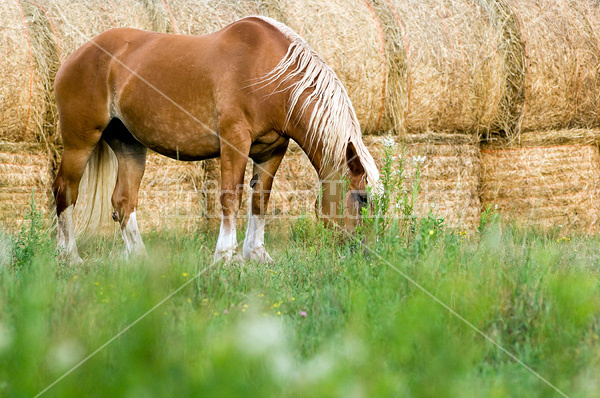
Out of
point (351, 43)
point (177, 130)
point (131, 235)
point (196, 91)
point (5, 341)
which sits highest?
point (351, 43)

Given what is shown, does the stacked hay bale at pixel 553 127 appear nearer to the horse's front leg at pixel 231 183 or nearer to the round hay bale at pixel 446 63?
the round hay bale at pixel 446 63

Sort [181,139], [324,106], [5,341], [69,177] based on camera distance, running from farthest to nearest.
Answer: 1. [69,177]
2. [181,139]
3. [324,106]
4. [5,341]

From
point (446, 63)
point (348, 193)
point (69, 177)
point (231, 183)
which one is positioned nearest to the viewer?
point (348, 193)

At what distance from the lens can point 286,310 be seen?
2.84m

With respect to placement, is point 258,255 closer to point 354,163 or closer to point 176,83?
point 354,163

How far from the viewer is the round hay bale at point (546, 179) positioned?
20.8 ft

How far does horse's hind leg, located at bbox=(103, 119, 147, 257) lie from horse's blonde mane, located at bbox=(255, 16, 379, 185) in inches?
57.6

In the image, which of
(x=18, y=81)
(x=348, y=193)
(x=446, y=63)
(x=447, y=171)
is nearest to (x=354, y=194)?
(x=348, y=193)

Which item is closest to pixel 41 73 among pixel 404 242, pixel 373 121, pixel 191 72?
pixel 191 72

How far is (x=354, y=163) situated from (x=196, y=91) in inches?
51.9

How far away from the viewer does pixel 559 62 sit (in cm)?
632

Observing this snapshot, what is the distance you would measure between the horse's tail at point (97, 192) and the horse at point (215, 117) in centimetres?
1

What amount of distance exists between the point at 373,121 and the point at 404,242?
2417 mm

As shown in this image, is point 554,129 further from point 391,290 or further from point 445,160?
point 391,290
